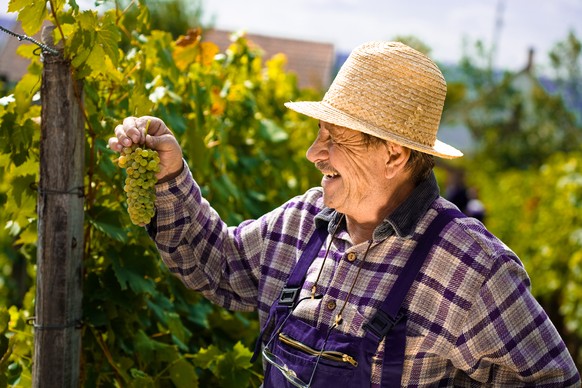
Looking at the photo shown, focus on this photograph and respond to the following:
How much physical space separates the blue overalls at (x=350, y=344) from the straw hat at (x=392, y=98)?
0.72ft

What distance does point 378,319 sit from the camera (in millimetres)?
2043

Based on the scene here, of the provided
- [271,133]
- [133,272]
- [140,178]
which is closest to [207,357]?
[133,272]

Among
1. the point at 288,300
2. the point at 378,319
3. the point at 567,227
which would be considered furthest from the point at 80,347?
the point at 567,227

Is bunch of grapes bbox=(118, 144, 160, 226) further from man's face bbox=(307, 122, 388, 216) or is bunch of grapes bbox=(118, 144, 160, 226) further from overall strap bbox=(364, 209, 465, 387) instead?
overall strap bbox=(364, 209, 465, 387)

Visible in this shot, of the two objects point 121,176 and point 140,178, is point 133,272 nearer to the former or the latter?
point 121,176

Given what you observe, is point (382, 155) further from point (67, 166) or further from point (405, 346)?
point (67, 166)

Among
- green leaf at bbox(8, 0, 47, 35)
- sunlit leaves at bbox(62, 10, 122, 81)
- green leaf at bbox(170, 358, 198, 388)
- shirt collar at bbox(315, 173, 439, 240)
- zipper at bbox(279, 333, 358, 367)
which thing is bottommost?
green leaf at bbox(170, 358, 198, 388)

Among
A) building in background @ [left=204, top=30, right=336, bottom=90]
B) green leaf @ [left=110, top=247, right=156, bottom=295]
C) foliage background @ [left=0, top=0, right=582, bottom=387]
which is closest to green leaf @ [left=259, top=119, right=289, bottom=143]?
foliage background @ [left=0, top=0, right=582, bottom=387]

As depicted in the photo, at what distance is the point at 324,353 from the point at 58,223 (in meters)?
0.77

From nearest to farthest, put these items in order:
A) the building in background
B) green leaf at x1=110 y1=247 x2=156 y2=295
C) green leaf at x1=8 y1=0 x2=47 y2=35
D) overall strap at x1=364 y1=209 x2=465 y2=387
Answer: overall strap at x1=364 y1=209 x2=465 y2=387
green leaf at x1=8 y1=0 x2=47 y2=35
green leaf at x1=110 y1=247 x2=156 y2=295
the building in background

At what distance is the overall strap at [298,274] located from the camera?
2.23 meters

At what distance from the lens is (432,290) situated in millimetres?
2080

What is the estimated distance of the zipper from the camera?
80.7 inches

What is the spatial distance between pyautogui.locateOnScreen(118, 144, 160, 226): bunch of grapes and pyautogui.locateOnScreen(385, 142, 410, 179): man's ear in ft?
1.82
